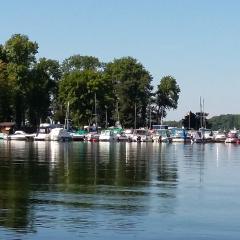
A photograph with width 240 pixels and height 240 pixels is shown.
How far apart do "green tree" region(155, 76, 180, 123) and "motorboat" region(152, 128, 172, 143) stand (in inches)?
1326

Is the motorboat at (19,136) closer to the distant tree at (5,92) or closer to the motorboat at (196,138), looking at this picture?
the distant tree at (5,92)

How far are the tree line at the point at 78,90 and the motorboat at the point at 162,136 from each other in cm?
1508

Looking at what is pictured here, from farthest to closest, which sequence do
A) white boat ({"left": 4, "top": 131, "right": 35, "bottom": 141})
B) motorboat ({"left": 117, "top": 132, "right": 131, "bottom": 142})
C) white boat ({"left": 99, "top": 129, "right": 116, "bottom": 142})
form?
motorboat ({"left": 117, "top": 132, "right": 131, "bottom": 142}) → white boat ({"left": 99, "top": 129, "right": 116, "bottom": 142}) → white boat ({"left": 4, "top": 131, "right": 35, "bottom": 141})

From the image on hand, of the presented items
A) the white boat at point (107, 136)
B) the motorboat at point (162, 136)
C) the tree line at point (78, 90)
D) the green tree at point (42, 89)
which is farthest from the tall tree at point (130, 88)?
the white boat at point (107, 136)

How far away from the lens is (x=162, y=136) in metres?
147

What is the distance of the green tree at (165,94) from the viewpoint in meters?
185

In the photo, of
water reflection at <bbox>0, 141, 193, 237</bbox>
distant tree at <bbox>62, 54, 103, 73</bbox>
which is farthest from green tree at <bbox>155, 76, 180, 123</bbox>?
water reflection at <bbox>0, 141, 193, 237</bbox>

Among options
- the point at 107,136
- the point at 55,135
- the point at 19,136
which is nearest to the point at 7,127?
the point at 19,136

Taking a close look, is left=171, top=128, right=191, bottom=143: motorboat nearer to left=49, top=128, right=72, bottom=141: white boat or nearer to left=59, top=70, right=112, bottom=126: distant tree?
left=59, top=70, right=112, bottom=126: distant tree

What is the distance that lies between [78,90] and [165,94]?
3239cm

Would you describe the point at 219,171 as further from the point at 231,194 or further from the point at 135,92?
the point at 135,92

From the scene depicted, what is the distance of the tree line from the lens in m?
150

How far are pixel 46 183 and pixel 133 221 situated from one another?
43.6 feet

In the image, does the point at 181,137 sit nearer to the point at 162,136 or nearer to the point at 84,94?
the point at 162,136
